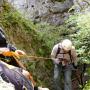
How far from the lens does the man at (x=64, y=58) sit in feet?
19.2

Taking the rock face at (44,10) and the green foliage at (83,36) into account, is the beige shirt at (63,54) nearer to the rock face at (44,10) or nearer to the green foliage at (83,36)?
the green foliage at (83,36)

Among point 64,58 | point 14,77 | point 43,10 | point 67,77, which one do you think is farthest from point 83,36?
point 14,77

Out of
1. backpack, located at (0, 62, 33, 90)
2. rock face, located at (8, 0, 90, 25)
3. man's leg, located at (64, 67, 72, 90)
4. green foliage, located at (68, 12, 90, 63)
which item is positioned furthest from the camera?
rock face, located at (8, 0, 90, 25)

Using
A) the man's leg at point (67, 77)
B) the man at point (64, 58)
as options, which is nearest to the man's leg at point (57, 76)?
the man at point (64, 58)

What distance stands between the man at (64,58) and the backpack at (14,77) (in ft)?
12.4

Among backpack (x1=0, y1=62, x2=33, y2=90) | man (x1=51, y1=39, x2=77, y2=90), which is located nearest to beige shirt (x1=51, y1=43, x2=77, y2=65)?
man (x1=51, y1=39, x2=77, y2=90)

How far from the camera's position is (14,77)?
192 centimetres

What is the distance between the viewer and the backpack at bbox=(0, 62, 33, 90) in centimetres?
190

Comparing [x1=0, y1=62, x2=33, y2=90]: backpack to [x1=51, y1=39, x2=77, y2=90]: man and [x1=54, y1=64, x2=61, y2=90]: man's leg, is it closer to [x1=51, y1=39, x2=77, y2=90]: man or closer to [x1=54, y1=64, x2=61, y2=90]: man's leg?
[x1=51, y1=39, x2=77, y2=90]: man

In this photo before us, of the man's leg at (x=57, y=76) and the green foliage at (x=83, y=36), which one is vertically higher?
the green foliage at (x=83, y=36)

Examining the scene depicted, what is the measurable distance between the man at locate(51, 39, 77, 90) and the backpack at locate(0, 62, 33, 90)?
3793 mm

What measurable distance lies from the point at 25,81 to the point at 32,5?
919cm

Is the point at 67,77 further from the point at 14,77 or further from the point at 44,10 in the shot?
the point at 44,10

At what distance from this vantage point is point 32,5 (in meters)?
11.1
